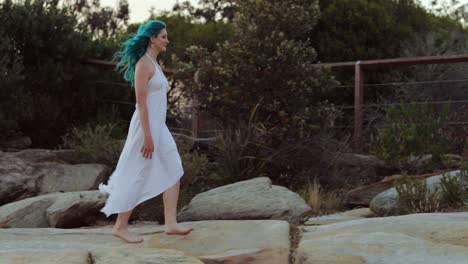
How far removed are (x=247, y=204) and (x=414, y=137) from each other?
123 inches

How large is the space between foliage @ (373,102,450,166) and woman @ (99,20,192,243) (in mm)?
4458

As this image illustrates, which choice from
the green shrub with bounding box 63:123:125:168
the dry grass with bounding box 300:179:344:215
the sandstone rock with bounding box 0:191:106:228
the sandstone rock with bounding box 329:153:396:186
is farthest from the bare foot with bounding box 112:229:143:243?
the sandstone rock with bounding box 329:153:396:186

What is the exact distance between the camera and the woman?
6.05 m

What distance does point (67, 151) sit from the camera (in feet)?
33.4

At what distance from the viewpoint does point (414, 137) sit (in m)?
9.82

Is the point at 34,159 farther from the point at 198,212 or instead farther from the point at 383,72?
the point at 383,72

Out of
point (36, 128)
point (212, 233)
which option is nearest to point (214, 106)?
point (36, 128)

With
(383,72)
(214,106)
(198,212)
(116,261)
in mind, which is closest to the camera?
(116,261)

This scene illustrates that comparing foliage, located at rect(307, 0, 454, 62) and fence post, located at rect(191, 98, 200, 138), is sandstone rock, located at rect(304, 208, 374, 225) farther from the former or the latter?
foliage, located at rect(307, 0, 454, 62)

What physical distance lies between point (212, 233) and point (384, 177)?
15.2 ft

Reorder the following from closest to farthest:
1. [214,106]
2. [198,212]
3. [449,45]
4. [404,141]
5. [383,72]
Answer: [198,212] → [404,141] → [214,106] → [383,72] → [449,45]

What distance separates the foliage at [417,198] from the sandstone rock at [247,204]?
1.03 meters

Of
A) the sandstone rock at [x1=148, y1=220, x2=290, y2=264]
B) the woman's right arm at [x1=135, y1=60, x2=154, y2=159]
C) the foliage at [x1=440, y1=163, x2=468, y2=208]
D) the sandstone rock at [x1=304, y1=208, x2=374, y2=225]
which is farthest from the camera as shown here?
the foliage at [x1=440, y1=163, x2=468, y2=208]

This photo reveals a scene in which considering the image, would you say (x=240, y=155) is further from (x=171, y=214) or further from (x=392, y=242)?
(x=392, y=242)
